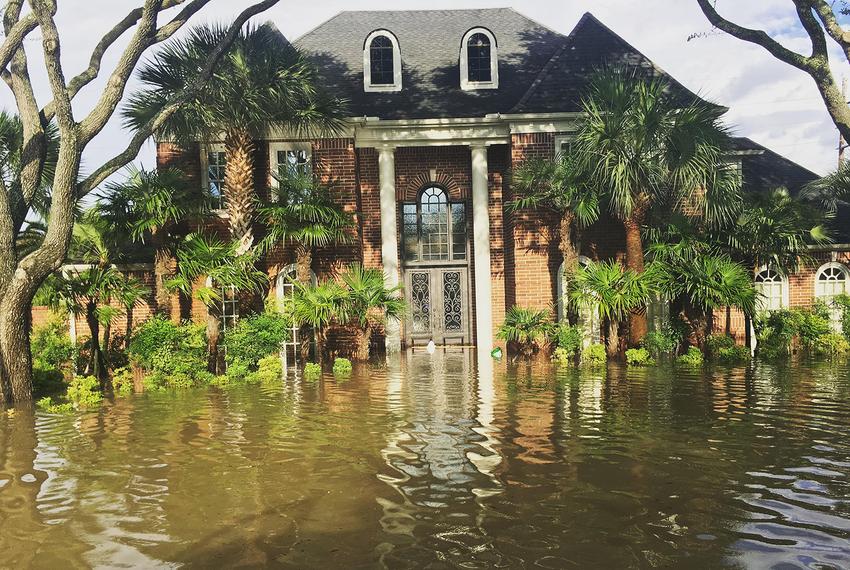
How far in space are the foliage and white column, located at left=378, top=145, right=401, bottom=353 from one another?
116 inches

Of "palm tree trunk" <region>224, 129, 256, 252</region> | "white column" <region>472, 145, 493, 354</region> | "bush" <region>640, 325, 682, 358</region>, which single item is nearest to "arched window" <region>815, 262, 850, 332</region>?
"bush" <region>640, 325, 682, 358</region>

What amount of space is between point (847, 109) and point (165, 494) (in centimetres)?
1230

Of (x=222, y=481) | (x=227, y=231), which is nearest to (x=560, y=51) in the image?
(x=227, y=231)

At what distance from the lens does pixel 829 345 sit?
15.5 meters

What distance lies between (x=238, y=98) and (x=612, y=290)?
8.49 m

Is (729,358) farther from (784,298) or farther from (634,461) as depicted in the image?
(634,461)

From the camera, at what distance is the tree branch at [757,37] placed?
1252cm

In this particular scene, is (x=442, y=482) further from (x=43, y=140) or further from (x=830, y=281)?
(x=830, y=281)

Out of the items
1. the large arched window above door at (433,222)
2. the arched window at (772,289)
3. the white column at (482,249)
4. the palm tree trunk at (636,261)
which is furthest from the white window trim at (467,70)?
the arched window at (772,289)

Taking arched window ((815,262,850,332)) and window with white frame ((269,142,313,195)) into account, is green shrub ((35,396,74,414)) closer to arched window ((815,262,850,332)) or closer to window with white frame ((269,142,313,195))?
window with white frame ((269,142,313,195))

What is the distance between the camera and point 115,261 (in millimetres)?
16000

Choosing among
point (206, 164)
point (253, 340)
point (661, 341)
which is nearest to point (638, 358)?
point (661, 341)

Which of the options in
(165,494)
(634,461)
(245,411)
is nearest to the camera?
(165,494)

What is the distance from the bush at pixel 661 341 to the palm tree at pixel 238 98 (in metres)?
8.25
